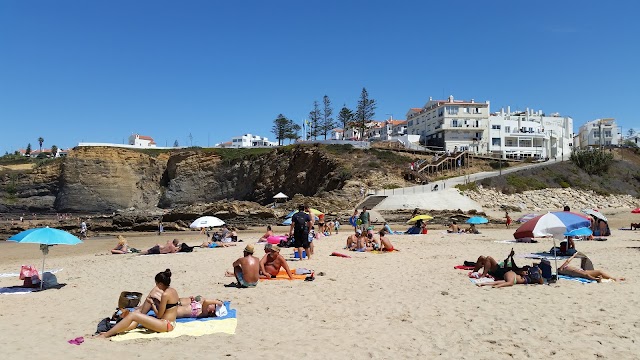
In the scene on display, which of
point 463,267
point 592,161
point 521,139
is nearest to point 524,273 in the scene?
point 463,267

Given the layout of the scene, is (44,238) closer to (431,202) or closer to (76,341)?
(76,341)

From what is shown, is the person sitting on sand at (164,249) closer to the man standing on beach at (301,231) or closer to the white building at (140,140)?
the man standing on beach at (301,231)

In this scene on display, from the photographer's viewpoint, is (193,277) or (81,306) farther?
(193,277)

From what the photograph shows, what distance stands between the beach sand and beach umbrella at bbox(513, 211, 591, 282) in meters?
0.97

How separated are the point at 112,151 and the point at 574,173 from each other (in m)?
62.3

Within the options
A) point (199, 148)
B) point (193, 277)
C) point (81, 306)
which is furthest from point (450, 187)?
point (199, 148)


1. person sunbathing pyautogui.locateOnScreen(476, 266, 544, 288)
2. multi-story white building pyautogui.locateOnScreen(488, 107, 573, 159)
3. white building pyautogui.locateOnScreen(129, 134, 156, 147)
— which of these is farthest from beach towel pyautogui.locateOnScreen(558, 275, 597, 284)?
white building pyautogui.locateOnScreen(129, 134, 156, 147)

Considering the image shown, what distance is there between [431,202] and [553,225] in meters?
26.6

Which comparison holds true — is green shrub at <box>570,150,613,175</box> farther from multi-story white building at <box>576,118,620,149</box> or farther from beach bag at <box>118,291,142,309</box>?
Answer: beach bag at <box>118,291,142,309</box>

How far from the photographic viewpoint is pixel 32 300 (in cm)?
827

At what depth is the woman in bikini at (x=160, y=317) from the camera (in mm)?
5851

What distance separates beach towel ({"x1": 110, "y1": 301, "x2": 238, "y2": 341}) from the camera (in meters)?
5.80

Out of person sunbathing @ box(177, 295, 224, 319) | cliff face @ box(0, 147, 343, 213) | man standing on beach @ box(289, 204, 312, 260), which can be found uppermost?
cliff face @ box(0, 147, 343, 213)

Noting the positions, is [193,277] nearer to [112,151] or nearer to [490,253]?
[490,253]
